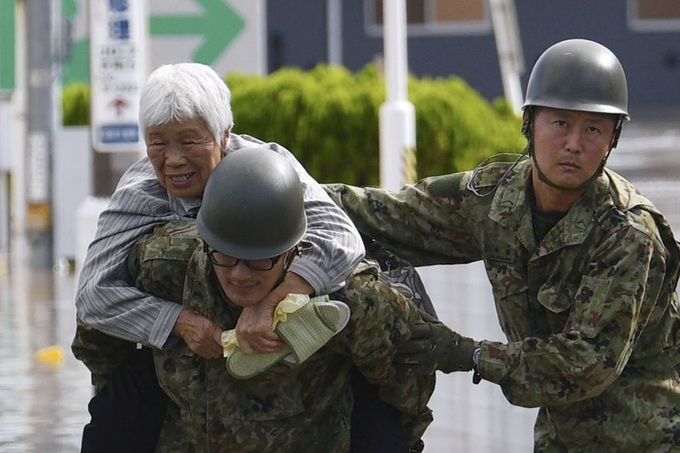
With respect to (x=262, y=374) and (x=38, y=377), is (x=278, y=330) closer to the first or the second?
(x=262, y=374)

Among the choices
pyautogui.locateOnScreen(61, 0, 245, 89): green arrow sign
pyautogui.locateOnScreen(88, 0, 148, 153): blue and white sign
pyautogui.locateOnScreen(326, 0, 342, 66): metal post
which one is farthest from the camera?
pyautogui.locateOnScreen(326, 0, 342, 66): metal post

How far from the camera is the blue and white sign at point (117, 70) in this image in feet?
35.7

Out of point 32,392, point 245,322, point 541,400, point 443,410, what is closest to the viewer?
point 245,322

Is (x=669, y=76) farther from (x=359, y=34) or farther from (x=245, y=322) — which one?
(x=245, y=322)

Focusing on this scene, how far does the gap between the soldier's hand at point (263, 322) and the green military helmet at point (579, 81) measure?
2.54 ft

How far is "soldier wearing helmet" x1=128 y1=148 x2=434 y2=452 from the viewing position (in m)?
3.55

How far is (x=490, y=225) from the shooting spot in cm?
415

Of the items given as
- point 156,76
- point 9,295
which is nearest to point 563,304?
point 156,76

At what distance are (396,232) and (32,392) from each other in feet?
19.5

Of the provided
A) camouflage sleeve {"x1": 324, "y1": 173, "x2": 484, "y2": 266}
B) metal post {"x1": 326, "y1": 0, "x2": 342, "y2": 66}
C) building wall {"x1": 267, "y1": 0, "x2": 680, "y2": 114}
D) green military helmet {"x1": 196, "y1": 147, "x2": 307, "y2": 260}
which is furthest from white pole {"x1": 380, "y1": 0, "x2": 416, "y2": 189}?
building wall {"x1": 267, "y1": 0, "x2": 680, "y2": 114}

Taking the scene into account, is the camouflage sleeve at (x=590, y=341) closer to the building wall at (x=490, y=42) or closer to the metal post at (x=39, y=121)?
the metal post at (x=39, y=121)

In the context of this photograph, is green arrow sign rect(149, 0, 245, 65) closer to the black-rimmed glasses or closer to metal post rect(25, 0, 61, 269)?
metal post rect(25, 0, 61, 269)

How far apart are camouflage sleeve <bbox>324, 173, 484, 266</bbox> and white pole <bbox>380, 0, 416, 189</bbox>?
7971 mm

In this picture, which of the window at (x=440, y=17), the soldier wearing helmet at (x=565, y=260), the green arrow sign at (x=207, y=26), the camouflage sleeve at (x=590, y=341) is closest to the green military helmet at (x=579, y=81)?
the soldier wearing helmet at (x=565, y=260)
